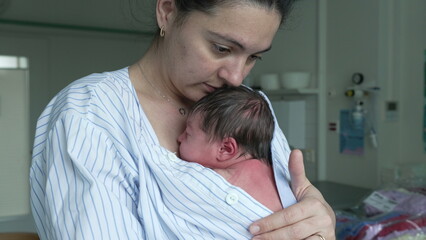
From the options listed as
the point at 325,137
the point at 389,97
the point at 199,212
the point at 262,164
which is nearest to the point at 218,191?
the point at 199,212

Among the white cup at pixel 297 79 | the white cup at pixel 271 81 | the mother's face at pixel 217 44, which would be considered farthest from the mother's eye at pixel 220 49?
the white cup at pixel 271 81

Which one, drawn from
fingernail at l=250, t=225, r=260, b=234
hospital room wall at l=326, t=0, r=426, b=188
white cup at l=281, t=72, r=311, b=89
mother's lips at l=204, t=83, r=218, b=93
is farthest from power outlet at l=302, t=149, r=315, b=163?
fingernail at l=250, t=225, r=260, b=234

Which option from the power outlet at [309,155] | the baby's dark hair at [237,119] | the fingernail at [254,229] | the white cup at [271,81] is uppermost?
the white cup at [271,81]

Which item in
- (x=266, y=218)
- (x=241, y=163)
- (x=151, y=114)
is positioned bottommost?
(x=266, y=218)

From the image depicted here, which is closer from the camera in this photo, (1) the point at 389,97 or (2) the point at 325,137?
(1) the point at 389,97

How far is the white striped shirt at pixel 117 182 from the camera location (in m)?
0.80

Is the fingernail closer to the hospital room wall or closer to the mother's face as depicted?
the mother's face

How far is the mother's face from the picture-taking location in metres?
0.94

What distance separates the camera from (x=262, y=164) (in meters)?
1.10

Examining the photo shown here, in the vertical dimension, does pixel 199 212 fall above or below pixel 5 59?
below

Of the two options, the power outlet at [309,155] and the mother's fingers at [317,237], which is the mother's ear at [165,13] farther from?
the power outlet at [309,155]

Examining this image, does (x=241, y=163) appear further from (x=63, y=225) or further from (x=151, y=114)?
(x=63, y=225)

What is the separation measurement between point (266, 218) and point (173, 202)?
202mm

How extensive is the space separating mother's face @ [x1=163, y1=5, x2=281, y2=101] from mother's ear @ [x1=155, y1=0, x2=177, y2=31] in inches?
0.7
